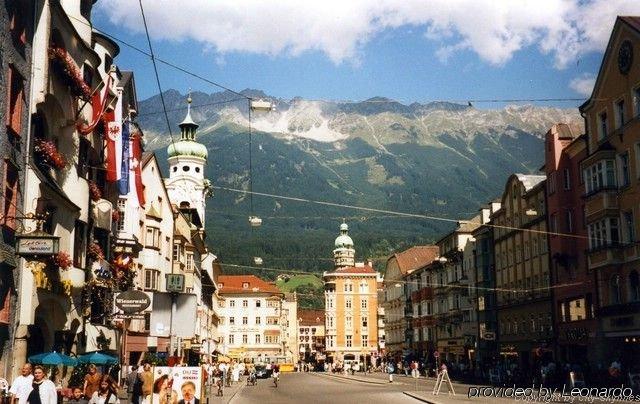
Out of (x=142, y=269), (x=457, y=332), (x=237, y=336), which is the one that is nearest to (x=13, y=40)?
(x=142, y=269)

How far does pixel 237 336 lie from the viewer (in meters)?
156

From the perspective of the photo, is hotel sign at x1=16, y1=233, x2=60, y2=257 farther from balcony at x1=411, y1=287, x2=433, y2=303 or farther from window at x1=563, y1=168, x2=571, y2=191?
balcony at x1=411, y1=287, x2=433, y2=303

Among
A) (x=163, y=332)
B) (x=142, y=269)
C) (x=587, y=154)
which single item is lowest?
(x=163, y=332)

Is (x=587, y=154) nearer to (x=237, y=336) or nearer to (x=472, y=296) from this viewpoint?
(x=472, y=296)

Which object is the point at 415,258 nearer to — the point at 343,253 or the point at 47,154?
the point at 343,253

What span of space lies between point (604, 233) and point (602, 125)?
775 centimetres

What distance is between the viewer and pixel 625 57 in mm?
47656

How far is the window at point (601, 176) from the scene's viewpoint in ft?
160

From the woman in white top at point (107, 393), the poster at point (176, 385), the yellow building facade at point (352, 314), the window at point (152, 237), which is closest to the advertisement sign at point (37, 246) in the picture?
the woman in white top at point (107, 393)

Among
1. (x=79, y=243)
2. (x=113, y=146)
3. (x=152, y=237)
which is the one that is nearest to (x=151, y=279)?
(x=152, y=237)

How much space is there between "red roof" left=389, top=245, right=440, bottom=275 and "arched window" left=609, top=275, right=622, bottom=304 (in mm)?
74542

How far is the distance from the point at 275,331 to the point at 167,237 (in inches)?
3925

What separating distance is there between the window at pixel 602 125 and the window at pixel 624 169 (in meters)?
3.21

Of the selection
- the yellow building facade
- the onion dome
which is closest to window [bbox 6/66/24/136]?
the onion dome
